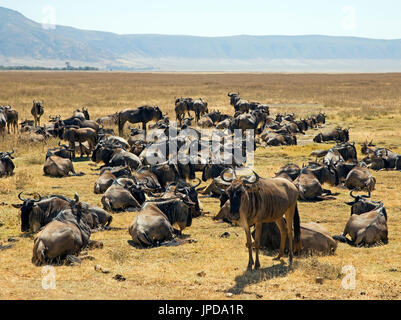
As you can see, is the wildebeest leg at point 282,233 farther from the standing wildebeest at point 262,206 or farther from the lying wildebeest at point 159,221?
the lying wildebeest at point 159,221

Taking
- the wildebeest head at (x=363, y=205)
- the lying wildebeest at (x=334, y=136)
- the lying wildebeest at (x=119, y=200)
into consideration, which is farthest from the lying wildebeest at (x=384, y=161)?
the lying wildebeest at (x=119, y=200)

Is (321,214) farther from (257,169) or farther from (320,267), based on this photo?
(257,169)

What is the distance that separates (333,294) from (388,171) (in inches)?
450

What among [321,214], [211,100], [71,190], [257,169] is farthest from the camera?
[211,100]

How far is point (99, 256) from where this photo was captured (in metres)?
9.12

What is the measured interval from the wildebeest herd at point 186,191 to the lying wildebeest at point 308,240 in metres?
0.02

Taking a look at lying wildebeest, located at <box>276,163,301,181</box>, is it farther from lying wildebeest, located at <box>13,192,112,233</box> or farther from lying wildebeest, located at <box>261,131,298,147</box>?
lying wildebeest, located at <box>261,131,298,147</box>

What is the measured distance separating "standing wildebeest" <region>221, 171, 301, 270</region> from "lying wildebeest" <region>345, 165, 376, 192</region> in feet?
21.5

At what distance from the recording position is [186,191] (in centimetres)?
1155

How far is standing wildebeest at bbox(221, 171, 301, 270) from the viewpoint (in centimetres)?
761

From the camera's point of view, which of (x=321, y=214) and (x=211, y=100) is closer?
(x=321, y=214)

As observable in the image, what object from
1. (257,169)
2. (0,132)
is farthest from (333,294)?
(0,132)

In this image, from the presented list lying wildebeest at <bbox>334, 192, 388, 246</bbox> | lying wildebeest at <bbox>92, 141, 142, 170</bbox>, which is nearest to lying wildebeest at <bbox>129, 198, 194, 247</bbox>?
Answer: lying wildebeest at <bbox>334, 192, 388, 246</bbox>

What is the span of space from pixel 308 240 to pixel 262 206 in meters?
1.78
